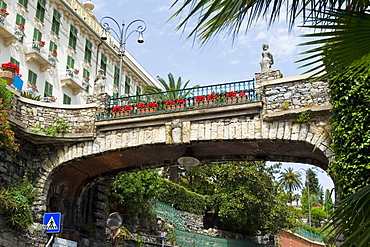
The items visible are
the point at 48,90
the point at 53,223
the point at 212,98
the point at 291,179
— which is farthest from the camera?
the point at 291,179

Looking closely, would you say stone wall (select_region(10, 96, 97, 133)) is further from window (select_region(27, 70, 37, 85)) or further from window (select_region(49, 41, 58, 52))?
window (select_region(49, 41, 58, 52))

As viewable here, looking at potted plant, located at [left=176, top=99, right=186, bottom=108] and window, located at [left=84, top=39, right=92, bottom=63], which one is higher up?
window, located at [left=84, top=39, right=92, bottom=63]

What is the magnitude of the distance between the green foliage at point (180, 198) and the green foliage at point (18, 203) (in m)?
9.49

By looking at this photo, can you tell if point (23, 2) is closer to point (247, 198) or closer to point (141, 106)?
point (141, 106)

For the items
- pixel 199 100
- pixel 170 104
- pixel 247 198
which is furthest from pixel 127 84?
pixel 199 100

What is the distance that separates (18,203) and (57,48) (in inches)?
593

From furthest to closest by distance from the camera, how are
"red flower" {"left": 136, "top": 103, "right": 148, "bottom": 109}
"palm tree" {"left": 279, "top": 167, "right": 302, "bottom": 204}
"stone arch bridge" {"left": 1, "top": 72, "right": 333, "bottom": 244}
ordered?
"palm tree" {"left": 279, "top": 167, "right": 302, "bottom": 204}, "red flower" {"left": 136, "top": 103, "right": 148, "bottom": 109}, "stone arch bridge" {"left": 1, "top": 72, "right": 333, "bottom": 244}

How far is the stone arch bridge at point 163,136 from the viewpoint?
1185 cm

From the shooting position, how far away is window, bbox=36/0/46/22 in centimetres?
2473

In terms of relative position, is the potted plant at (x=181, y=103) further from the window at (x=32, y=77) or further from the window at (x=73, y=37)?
the window at (x=73, y=37)

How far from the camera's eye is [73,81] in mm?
26422

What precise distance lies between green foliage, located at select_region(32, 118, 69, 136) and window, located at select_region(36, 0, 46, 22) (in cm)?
1275

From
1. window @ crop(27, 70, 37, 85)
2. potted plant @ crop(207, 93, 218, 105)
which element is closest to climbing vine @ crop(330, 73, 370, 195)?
potted plant @ crop(207, 93, 218, 105)

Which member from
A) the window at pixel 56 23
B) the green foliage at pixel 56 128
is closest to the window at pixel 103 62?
the window at pixel 56 23
